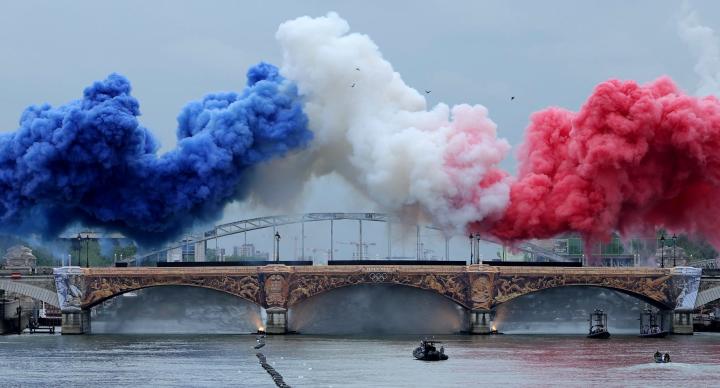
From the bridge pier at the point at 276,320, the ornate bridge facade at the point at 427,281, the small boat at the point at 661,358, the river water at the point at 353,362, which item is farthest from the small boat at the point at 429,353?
the bridge pier at the point at 276,320

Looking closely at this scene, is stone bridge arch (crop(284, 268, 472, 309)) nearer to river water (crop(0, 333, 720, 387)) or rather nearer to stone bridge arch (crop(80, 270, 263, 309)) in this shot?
stone bridge arch (crop(80, 270, 263, 309))

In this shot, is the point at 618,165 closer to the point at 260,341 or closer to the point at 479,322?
the point at 479,322

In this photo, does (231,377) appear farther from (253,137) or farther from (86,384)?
(253,137)

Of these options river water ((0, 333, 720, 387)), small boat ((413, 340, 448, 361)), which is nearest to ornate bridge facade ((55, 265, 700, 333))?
river water ((0, 333, 720, 387))

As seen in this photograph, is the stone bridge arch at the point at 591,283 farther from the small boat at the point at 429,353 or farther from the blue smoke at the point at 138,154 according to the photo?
the small boat at the point at 429,353

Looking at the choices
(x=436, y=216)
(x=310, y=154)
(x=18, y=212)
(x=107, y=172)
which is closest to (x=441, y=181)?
(x=436, y=216)

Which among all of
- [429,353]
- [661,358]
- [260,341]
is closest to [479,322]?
[260,341]
